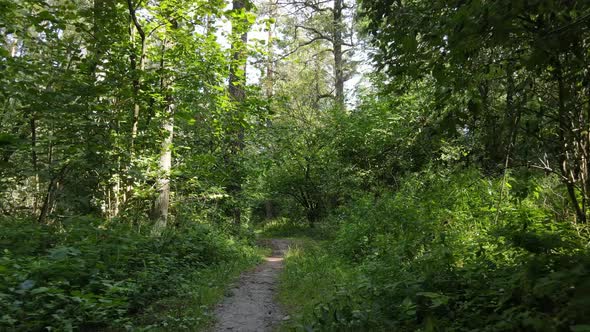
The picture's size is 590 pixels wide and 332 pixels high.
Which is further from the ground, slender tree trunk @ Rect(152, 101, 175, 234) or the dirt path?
slender tree trunk @ Rect(152, 101, 175, 234)

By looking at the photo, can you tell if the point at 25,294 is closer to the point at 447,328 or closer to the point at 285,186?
the point at 447,328

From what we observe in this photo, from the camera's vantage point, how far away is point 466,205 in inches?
341

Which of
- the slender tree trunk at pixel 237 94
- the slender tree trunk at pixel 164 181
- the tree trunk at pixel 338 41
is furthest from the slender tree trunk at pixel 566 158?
the tree trunk at pixel 338 41

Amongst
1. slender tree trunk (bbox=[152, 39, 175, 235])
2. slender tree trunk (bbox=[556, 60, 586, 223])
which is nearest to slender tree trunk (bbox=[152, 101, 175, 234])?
slender tree trunk (bbox=[152, 39, 175, 235])

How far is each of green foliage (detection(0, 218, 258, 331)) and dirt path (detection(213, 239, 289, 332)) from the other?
31 centimetres

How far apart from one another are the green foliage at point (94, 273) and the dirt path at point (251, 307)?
0.31 meters

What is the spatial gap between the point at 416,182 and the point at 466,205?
275cm

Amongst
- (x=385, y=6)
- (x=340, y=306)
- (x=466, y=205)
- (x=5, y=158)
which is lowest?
(x=340, y=306)

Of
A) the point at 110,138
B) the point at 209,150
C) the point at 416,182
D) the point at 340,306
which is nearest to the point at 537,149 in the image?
the point at 340,306

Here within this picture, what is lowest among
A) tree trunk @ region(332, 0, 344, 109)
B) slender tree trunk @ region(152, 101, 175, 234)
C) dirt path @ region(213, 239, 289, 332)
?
dirt path @ region(213, 239, 289, 332)

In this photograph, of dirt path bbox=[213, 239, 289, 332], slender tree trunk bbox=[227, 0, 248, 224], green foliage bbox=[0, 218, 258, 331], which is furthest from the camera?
slender tree trunk bbox=[227, 0, 248, 224]

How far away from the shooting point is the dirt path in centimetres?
576

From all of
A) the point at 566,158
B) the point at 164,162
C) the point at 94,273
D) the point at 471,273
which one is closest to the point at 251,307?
the point at 94,273

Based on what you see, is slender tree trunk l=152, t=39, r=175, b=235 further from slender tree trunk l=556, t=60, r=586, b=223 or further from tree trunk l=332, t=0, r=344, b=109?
tree trunk l=332, t=0, r=344, b=109
